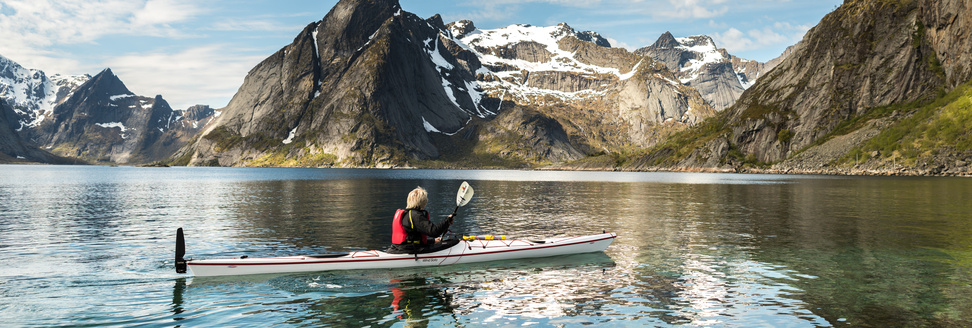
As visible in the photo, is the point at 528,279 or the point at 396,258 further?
the point at 396,258

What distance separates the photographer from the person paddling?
20203 mm

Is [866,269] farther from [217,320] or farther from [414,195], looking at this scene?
[217,320]

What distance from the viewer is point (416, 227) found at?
2092 centimetres

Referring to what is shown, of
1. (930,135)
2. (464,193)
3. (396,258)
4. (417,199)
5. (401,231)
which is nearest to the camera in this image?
(417,199)

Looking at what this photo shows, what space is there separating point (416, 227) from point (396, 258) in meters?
1.85

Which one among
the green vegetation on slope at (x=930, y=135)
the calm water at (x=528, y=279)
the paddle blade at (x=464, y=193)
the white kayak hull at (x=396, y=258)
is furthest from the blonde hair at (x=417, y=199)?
the green vegetation on slope at (x=930, y=135)

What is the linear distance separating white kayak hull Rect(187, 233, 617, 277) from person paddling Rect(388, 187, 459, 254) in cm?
32

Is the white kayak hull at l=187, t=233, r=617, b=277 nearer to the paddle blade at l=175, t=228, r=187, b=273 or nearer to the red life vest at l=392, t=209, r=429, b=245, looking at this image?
the paddle blade at l=175, t=228, r=187, b=273

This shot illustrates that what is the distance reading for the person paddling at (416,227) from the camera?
20203 mm

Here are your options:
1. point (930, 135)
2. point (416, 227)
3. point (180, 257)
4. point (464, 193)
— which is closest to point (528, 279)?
point (464, 193)

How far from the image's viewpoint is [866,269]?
74.9 ft

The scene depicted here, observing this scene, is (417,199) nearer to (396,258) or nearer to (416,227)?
(416,227)

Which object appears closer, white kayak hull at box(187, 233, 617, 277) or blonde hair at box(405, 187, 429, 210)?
blonde hair at box(405, 187, 429, 210)

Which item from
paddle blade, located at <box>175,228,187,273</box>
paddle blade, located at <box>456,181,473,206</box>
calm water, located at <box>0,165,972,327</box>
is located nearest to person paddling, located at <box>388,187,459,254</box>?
calm water, located at <box>0,165,972,327</box>
